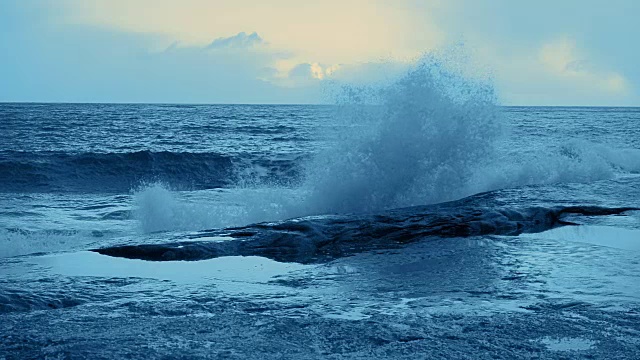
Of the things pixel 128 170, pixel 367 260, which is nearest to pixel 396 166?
pixel 367 260

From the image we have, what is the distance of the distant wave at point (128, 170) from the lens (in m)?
15.4

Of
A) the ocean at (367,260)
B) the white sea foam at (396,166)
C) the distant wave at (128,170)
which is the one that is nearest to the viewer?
the ocean at (367,260)

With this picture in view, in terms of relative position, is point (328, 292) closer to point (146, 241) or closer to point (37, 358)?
point (37, 358)

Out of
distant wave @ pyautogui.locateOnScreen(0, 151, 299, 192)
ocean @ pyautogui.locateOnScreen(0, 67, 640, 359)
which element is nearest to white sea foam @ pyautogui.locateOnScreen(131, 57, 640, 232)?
ocean @ pyautogui.locateOnScreen(0, 67, 640, 359)

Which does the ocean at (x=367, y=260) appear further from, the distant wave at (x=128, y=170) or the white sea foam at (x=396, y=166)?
the distant wave at (x=128, y=170)

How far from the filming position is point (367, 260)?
4.91m

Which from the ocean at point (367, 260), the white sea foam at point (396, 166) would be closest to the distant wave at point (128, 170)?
the ocean at point (367, 260)

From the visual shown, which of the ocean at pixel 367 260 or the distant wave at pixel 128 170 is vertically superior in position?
the ocean at pixel 367 260

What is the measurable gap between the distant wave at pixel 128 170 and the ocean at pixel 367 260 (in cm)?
296

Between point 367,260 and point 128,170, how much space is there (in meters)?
13.9

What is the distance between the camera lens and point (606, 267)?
174 inches

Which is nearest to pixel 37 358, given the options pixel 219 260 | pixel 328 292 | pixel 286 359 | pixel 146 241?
pixel 286 359

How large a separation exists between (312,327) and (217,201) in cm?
880

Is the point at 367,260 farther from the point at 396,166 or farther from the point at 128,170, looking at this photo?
the point at 128,170
